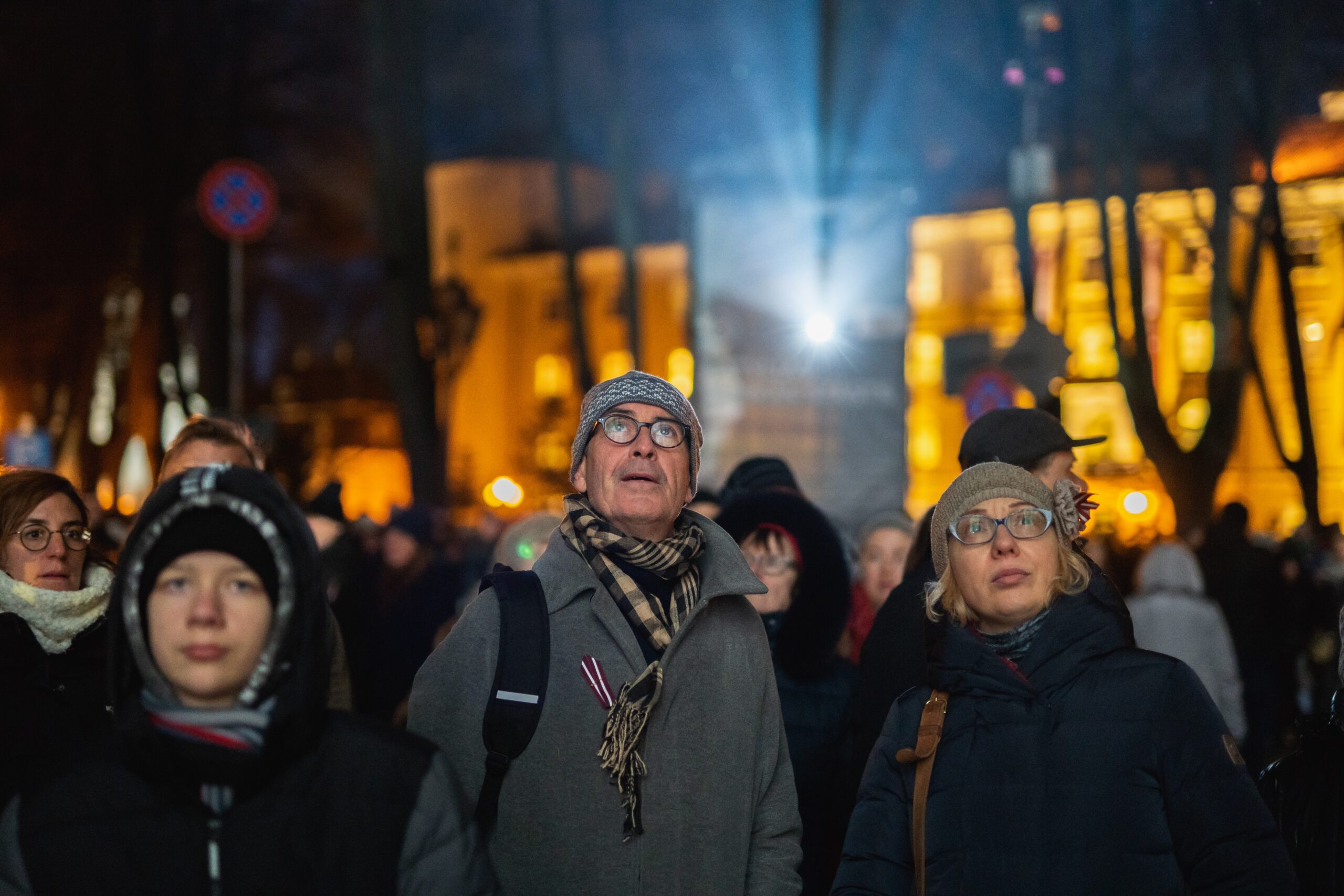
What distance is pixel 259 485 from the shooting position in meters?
2.98

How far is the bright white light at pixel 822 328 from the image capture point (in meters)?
16.6

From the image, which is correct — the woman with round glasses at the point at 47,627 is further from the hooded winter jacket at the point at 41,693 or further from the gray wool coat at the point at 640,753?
the gray wool coat at the point at 640,753

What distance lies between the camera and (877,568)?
691 cm

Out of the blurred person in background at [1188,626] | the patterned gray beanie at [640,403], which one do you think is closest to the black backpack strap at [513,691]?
the patterned gray beanie at [640,403]

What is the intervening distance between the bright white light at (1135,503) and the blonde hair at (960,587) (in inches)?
1016

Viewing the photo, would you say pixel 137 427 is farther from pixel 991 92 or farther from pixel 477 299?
pixel 477 299

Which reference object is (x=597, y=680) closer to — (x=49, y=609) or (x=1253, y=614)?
(x=49, y=609)

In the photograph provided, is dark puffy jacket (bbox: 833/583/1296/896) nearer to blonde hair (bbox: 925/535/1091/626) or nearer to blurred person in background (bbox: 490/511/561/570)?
blonde hair (bbox: 925/535/1091/626)

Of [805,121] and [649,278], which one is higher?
[649,278]

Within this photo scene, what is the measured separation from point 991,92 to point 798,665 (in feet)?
49.7

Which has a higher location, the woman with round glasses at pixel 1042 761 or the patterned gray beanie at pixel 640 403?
the patterned gray beanie at pixel 640 403

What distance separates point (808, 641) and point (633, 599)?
1.72 m

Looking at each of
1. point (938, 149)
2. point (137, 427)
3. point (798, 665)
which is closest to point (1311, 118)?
point (798, 665)

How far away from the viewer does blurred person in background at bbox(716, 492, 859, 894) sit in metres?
5.14
